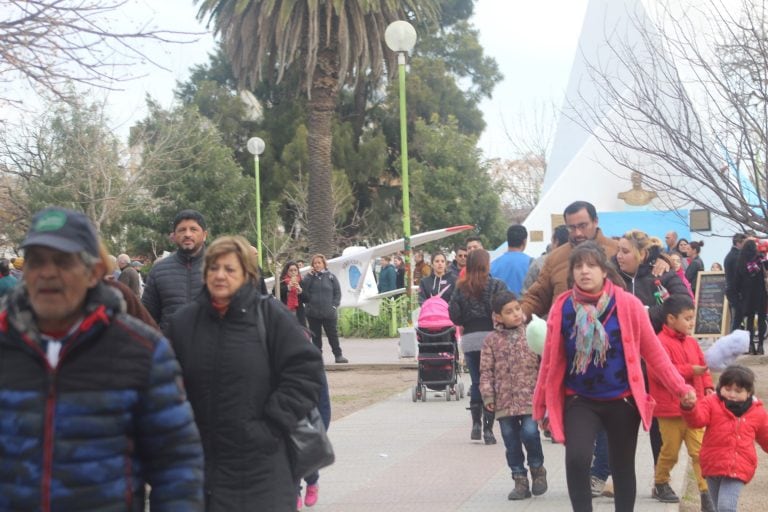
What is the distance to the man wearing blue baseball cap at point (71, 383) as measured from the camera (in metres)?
3.09

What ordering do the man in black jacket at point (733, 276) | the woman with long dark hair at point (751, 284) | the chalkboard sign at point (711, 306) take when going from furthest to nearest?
the chalkboard sign at point (711, 306) → the man in black jacket at point (733, 276) → the woman with long dark hair at point (751, 284)

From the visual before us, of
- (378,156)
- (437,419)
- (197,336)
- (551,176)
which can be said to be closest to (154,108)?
(378,156)

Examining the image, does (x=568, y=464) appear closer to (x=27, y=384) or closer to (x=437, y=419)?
(x=27, y=384)

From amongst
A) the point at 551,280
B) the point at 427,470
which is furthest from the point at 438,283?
the point at 551,280

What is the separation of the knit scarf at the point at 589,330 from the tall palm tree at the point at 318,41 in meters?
24.5

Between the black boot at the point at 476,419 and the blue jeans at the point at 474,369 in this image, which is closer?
the blue jeans at the point at 474,369

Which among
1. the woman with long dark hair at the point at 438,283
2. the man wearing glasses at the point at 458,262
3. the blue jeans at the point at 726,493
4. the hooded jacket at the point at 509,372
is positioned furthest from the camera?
the woman with long dark hair at the point at 438,283

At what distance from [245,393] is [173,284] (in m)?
2.11

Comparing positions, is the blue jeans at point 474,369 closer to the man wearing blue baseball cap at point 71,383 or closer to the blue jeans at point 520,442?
the blue jeans at point 520,442

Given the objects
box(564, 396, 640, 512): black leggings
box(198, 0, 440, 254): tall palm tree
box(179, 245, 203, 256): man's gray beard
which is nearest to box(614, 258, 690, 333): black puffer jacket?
box(564, 396, 640, 512): black leggings

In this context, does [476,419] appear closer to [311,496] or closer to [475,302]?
[475,302]

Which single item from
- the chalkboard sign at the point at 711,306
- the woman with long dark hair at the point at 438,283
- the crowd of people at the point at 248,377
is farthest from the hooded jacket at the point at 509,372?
the chalkboard sign at the point at 711,306

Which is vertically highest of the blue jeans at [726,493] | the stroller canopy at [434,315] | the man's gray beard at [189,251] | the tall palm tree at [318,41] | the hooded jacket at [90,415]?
the tall palm tree at [318,41]

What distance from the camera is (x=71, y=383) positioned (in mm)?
3092
